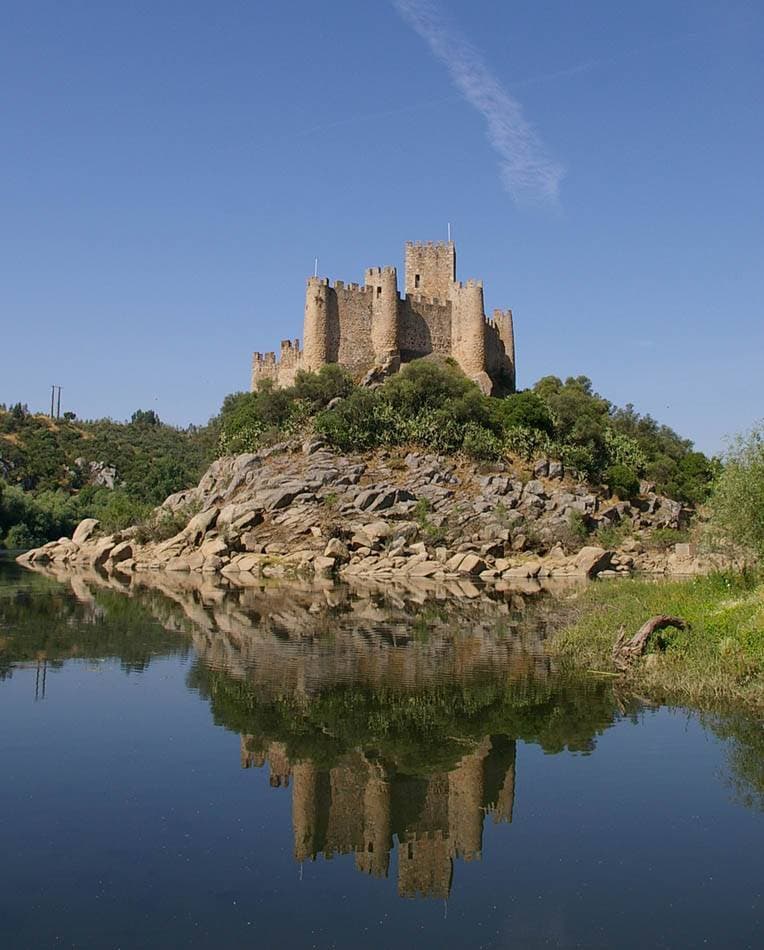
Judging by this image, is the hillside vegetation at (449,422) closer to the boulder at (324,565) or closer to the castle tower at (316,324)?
the castle tower at (316,324)

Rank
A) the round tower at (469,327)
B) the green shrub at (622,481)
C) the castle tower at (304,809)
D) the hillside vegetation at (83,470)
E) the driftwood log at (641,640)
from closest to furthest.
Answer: the castle tower at (304,809)
the driftwood log at (641,640)
the green shrub at (622,481)
the round tower at (469,327)
the hillside vegetation at (83,470)

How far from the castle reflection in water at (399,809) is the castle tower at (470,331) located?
135ft

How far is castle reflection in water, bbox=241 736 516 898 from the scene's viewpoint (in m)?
8.42

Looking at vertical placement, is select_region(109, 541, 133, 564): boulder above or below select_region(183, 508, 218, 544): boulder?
below

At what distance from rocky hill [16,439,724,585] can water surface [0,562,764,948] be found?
23.2 meters

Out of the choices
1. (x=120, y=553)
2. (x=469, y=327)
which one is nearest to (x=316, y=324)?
(x=469, y=327)

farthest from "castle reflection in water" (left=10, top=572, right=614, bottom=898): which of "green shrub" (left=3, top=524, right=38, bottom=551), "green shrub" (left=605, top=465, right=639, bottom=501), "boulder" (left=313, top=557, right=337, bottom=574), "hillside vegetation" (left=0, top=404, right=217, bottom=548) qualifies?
"green shrub" (left=3, top=524, right=38, bottom=551)

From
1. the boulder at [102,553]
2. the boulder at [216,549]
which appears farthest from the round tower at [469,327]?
the boulder at [102,553]

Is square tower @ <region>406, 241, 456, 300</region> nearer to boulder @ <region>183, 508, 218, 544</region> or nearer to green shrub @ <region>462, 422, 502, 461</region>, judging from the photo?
green shrub @ <region>462, 422, 502, 461</region>

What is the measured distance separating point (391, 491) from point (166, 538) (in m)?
13.5

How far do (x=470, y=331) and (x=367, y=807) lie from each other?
143 feet

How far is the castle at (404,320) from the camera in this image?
50125 millimetres

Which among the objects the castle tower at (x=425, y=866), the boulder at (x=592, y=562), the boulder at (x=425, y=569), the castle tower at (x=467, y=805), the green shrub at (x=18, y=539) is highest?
the green shrub at (x=18, y=539)

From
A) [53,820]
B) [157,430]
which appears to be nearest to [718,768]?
[53,820]
